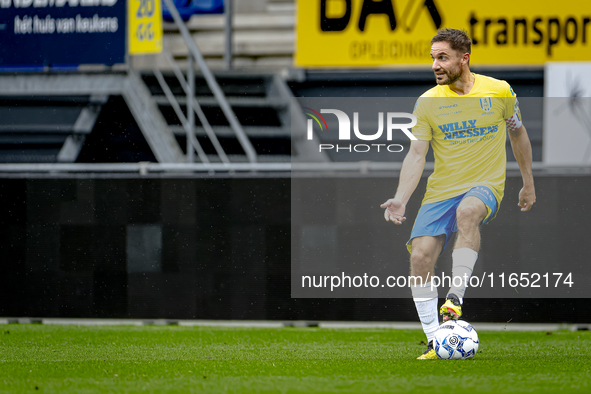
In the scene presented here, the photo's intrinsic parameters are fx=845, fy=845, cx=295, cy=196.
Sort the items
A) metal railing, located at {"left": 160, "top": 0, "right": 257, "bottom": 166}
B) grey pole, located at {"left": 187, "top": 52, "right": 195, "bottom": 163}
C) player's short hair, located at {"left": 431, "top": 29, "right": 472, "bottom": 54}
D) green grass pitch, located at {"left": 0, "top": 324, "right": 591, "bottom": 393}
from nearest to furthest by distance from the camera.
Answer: green grass pitch, located at {"left": 0, "top": 324, "right": 591, "bottom": 393} < player's short hair, located at {"left": 431, "top": 29, "right": 472, "bottom": 54} < grey pole, located at {"left": 187, "top": 52, "right": 195, "bottom": 163} < metal railing, located at {"left": 160, "top": 0, "right": 257, "bottom": 166}

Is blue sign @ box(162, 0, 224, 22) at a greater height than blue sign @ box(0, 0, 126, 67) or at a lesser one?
greater

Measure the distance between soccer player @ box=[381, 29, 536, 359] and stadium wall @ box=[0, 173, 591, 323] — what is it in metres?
1.18

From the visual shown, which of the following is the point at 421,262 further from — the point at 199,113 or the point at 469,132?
the point at 199,113

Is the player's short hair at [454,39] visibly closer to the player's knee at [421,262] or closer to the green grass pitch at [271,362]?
the player's knee at [421,262]

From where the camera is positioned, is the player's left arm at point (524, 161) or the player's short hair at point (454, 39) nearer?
the player's short hair at point (454, 39)

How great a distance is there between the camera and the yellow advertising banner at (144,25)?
32.6ft

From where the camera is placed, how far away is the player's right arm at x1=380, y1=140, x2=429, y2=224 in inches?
273

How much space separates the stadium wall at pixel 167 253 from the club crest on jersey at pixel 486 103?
150 cm

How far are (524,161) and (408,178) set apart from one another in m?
1.01

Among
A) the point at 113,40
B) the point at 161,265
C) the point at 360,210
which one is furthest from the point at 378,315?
the point at 113,40

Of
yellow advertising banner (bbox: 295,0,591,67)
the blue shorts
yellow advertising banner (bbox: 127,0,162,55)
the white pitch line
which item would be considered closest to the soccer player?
the blue shorts

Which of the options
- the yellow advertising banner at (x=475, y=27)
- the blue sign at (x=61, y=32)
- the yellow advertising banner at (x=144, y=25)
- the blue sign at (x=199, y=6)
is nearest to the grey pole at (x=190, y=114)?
the yellow advertising banner at (x=144, y=25)
